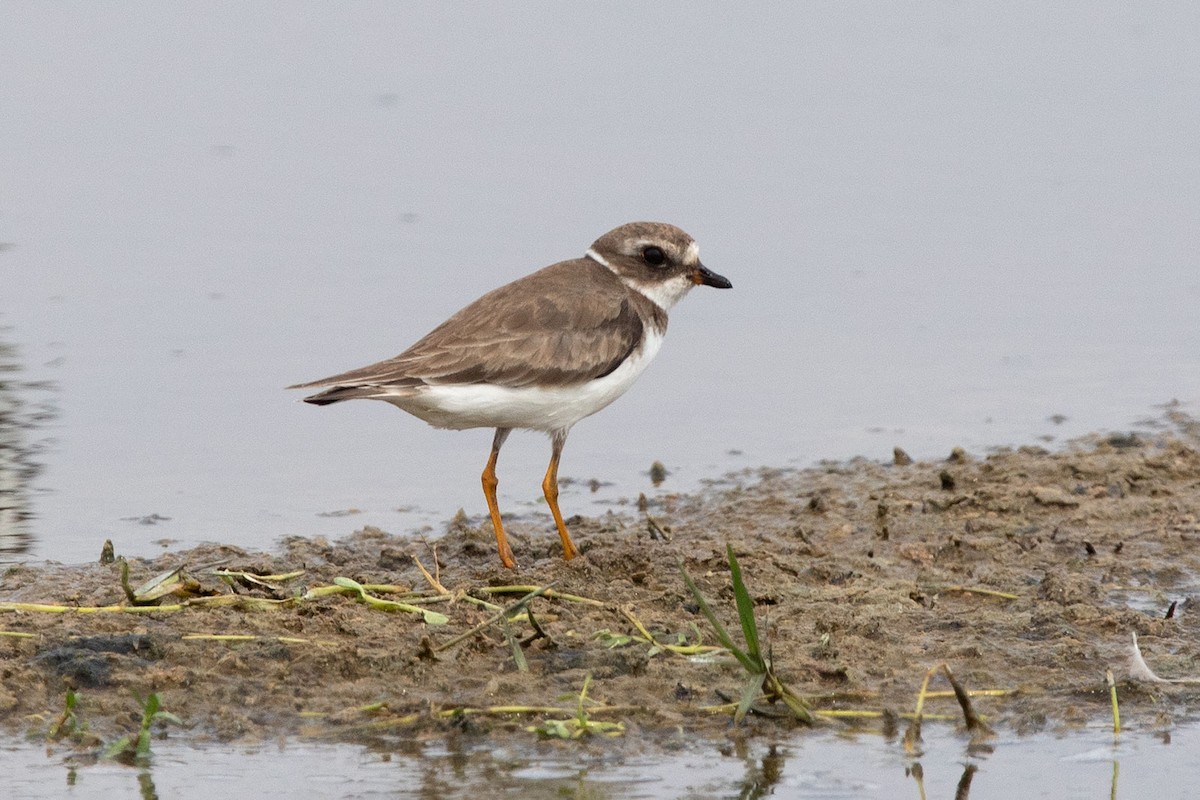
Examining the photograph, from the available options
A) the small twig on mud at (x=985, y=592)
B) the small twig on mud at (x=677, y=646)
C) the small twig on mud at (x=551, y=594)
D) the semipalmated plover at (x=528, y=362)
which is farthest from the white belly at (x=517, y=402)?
the small twig on mud at (x=985, y=592)

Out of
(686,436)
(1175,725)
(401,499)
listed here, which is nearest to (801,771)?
(1175,725)

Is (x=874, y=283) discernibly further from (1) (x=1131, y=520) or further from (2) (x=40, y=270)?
(2) (x=40, y=270)

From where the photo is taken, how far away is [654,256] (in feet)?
28.6

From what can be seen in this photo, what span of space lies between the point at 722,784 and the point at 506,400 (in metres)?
2.80

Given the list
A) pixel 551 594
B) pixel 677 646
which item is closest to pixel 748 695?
pixel 677 646

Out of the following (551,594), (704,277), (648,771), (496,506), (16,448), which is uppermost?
(704,277)

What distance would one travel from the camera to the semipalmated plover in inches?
300

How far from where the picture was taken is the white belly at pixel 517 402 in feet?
25.0

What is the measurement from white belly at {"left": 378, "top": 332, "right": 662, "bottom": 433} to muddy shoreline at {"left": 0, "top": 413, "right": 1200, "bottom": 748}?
1.90 feet

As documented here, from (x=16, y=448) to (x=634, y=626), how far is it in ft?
14.5

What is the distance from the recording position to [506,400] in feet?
25.5

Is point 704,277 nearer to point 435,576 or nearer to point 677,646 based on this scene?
point 435,576

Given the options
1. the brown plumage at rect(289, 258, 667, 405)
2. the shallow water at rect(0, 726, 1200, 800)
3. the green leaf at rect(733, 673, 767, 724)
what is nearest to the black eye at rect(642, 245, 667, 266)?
the brown plumage at rect(289, 258, 667, 405)

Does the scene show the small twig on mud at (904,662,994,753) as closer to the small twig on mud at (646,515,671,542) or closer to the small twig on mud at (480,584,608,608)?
the small twig on mud at (480,584,608,608)
